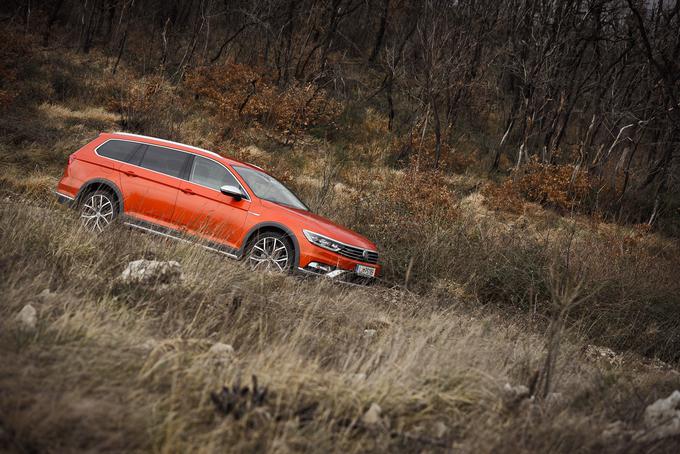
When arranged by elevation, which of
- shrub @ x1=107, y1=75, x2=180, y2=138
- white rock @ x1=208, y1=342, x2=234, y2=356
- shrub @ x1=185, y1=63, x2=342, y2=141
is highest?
shrub @ x1=185, y1=63, x2=342, y2=141

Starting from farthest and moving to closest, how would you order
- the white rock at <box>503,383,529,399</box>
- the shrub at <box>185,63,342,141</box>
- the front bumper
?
1. the shrub at <box>185,63,342,141</box>
2. the front bumper
3. the white rock at <box>503,383,529,399</box>

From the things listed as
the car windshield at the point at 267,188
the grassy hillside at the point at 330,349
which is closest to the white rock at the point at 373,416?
the grassy hillside at the point at 330,349

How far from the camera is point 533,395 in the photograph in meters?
4.03

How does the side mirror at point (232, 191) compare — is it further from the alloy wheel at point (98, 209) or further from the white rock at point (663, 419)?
the white rock at point (663, 419)

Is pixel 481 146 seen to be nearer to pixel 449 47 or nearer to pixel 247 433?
pixel 449 47

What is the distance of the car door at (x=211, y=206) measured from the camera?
7574mm

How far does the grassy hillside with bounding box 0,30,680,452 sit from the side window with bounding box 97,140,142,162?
6.25 ft

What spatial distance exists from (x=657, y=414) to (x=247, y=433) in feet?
9.64

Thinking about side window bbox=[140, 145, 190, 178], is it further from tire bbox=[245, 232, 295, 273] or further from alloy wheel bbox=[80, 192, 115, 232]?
tire bbox=[245, 232, 295, 273]

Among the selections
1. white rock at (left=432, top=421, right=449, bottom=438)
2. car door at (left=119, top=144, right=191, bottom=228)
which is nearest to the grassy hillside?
white rock at (left=432, top=421, right=449, bottom=438)

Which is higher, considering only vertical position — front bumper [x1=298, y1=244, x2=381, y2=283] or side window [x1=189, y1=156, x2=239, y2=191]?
side window [x1=189, y1=156, x2=239, y2=191]

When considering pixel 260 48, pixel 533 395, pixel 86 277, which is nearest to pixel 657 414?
pixel 533 395

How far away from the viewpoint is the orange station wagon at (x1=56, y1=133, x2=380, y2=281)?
24.1 ft

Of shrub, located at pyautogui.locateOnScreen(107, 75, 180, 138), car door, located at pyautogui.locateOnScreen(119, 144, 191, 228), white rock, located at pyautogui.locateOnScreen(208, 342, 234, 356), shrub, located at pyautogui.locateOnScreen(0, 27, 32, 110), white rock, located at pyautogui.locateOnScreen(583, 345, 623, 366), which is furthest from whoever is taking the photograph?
shrub, located at pyautogui.locateOnScreen(107, 75, 180, 138)
